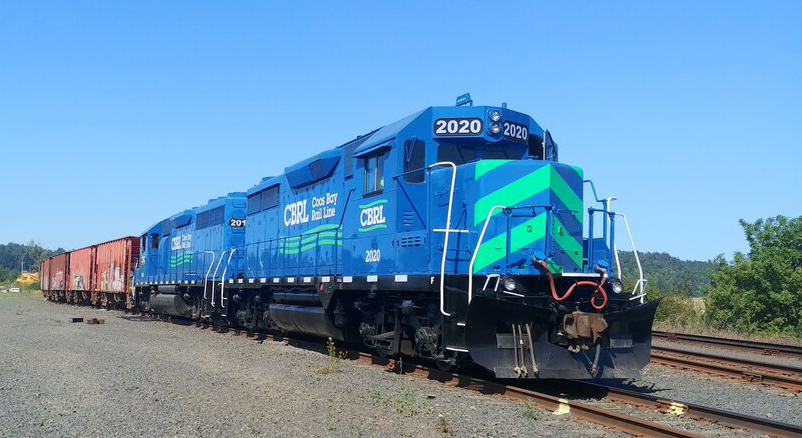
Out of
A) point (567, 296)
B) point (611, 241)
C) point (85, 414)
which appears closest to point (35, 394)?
point (85, 414)

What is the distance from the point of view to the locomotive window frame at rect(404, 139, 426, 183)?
31.2 ft

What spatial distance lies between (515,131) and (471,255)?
6.47ft

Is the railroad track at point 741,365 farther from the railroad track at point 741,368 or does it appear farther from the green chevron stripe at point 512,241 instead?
the green chevron stripe at point 512,241

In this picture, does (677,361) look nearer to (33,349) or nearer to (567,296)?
(567,296)

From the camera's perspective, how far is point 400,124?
9.92m

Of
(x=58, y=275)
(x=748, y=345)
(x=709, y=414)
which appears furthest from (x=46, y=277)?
(x=709, y=414)

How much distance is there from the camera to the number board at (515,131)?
9492 millimetres

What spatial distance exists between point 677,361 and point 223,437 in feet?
26.3

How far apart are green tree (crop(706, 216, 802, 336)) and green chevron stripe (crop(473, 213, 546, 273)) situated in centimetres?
1712

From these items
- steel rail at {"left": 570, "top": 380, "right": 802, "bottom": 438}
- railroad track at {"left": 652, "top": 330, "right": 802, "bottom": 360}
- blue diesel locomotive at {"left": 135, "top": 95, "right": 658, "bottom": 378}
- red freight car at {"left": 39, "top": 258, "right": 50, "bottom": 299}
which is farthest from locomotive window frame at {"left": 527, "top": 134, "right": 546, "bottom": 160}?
red freight car at {"left": 39, "top": 258, "right": 50, "bottom": 299}

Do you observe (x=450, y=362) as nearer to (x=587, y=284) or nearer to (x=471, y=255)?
(x=471, y=255)

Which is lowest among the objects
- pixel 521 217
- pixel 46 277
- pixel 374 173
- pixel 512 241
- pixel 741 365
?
pixel 741 365

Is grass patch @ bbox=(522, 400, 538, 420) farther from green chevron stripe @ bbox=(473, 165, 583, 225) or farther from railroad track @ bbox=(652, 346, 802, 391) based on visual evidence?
railroad track @ bbox=(652, 346, 802, 391)

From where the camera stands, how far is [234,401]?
7684 millimetres
